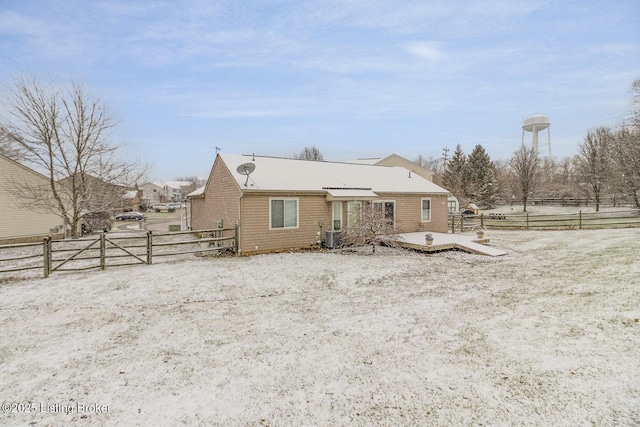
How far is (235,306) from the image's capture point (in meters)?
6.97

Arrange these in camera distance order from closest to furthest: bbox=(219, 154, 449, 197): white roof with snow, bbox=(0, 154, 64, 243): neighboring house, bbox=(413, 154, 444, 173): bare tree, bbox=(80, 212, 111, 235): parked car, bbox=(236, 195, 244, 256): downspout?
bbox=(236, 195, 244, 256): downspout → bbox=(219, 154, 449, 197): white roof with snow → bbox=(0, 154, 64, 243): neighboring house → bbox=(80, 212, 111, 235): parked car → bbox=(413, 154, 444, 173): bare tree

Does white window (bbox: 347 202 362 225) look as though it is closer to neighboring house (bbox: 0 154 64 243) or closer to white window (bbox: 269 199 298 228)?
white window (bbox: 269 199 298 228)

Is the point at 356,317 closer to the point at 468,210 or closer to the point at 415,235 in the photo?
the point at 415,235

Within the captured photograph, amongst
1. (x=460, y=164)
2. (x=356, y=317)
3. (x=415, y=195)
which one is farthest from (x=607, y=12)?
(x=460, y=164)

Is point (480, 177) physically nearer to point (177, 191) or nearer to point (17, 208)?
point (17, 208)

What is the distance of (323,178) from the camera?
1627 centimetres

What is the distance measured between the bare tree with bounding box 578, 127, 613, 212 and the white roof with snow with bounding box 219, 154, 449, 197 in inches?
1237

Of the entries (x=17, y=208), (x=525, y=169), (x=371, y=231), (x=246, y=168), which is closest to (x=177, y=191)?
(x=17, y=208)

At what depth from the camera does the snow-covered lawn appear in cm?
Result: 348

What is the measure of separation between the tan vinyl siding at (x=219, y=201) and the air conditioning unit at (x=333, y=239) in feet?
13.9

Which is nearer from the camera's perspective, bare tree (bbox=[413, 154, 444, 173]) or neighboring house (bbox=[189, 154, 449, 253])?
neighboring house (bbox=[189, 154, 449, 253])

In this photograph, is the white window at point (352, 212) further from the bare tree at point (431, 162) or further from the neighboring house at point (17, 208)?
the bare tree at point (431, 162)

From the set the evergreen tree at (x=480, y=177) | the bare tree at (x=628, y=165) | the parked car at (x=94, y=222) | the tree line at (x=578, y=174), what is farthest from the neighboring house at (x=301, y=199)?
the evergreen tree at (x=480, y=177)

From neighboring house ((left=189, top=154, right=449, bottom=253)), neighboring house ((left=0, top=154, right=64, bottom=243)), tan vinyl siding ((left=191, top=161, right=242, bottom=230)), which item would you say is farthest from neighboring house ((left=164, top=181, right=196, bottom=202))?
neighboring house ((left=189, top=154, right=449, bottom=253))
